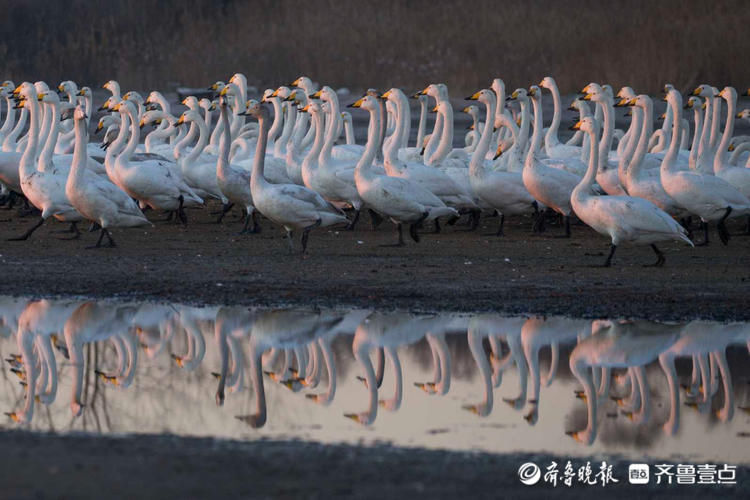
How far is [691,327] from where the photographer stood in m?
10.3

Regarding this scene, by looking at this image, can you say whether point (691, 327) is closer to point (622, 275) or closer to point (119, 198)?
point (622, 275)

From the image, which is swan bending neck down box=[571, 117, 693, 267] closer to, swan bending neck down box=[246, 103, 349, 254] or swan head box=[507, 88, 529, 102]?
swan bending neck down box=[246, 103, 349, 254]

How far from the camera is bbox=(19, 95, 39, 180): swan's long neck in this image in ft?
49.5

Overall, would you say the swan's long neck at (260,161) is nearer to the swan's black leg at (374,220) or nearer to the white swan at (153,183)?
the white swan at (153,183)

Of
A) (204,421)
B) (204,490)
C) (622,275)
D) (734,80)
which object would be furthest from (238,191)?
(734,80)

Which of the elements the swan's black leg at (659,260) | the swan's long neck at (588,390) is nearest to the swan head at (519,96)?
the swan's black leg at (659,260)

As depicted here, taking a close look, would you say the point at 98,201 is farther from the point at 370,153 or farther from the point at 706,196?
the point at 706,196

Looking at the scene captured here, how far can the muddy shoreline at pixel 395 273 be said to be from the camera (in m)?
11.1

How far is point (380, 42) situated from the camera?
4162 centimetres

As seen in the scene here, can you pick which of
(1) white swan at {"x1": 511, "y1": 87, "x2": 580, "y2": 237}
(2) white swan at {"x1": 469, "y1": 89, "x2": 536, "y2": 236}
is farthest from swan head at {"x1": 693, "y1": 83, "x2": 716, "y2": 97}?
(1) white swan at {"x1": 511, "y1": 87, "x2": 580, "y2": 237}

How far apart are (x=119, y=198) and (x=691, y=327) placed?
20.6ft

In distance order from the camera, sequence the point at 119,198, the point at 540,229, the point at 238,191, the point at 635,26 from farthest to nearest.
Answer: the point at 635,26 < the point at 540,229 < the point at 238,191 < the point at 119,198

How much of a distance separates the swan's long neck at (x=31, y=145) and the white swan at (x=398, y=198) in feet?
11.2

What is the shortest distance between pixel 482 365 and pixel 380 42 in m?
33.2
